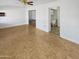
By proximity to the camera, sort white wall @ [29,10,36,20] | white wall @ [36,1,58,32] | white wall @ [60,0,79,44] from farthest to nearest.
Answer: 1. white wall @ [29,10,36,20]
2. white wall @ [36,1,58,32]
3. white wall @ [60,0,79,44]

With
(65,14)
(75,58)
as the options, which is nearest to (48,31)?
(65,14)

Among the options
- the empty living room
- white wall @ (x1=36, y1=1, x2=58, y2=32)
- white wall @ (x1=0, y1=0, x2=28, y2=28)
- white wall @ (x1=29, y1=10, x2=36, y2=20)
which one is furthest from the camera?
white wall @ (x1=29, y1=10, x2=36, y2=20)

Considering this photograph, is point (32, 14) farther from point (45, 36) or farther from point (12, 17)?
point (45, 36)

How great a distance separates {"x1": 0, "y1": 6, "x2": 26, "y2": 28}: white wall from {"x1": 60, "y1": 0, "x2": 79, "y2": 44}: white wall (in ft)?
22.8

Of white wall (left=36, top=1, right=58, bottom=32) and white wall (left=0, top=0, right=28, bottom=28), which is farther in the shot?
white wall (left=0, top=0, right=28, bottom=28)

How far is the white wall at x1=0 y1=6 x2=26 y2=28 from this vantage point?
12266 mm

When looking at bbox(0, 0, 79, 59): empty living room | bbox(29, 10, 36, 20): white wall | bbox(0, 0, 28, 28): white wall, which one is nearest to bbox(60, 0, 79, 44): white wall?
bbox(0, 0, 79, 59): empty living room

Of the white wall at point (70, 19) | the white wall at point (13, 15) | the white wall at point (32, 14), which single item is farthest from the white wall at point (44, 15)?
the white wall at point (32, 14)

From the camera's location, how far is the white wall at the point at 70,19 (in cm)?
609

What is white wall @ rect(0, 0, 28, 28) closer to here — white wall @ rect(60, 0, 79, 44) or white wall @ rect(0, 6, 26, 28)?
white wall @ rect(0, 6, 26, 28)

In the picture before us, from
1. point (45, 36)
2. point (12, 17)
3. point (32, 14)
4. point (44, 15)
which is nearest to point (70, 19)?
point (45, 36)

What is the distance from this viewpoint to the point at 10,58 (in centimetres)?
444

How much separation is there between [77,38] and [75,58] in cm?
198

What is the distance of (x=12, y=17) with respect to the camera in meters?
13.1
